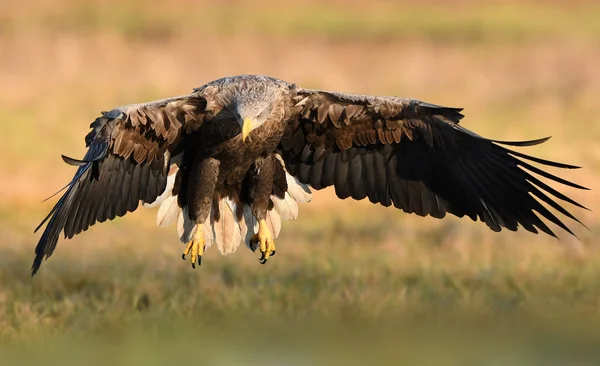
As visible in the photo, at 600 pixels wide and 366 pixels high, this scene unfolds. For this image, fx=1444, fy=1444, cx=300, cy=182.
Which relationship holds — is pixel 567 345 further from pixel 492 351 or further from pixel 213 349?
pixel 213 349

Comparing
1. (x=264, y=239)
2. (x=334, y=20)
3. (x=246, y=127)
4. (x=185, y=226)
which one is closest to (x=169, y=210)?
(x=185, y=226)

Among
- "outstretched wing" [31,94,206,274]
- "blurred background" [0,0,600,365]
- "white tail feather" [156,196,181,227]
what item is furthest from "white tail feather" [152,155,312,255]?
"blurred background" [0,0,600,365]

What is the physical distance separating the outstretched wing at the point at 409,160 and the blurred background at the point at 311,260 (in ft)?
4.24

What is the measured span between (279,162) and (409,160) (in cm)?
89

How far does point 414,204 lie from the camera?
9570mm

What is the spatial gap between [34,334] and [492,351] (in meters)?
3.25

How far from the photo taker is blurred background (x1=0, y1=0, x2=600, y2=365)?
10.4 metres

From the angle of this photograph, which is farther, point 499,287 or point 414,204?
point 499,287

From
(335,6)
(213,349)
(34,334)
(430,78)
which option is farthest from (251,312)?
(335,6)

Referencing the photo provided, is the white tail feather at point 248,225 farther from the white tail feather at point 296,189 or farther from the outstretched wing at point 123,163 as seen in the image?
the outstretched wing at point 123,163

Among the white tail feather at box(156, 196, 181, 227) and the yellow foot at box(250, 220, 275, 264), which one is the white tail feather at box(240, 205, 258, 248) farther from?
the white tail feather at box(156, 196, 181, 227)

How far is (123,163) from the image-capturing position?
9039 mm

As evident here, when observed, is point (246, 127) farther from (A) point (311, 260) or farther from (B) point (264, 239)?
(A) point (311, 260)

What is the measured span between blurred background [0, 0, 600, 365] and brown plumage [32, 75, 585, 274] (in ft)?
4.09
